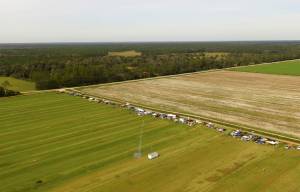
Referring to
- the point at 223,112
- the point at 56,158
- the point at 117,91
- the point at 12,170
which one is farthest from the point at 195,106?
the point at 12,170

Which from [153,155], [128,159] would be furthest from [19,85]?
[153,155]

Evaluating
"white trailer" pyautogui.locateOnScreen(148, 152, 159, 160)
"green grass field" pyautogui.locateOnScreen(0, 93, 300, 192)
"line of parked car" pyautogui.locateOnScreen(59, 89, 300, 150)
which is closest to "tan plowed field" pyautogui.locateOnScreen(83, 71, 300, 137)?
"line of parked car" pyautogui.locateOnScreen(59, 89, 300, 150)

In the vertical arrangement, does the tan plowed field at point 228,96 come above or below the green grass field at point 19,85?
above

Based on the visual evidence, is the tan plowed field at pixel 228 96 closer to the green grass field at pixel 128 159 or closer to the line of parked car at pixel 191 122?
the line of parked car at pixel 191 122

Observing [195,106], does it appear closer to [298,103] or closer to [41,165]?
[298,103]

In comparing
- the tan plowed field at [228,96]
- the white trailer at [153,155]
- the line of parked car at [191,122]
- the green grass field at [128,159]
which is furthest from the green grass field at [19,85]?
the white trailer at [153,155]

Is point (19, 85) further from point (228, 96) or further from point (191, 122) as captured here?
point (191, 122)

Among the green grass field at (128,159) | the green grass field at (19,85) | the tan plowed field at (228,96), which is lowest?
the green grass field at (19,85)
